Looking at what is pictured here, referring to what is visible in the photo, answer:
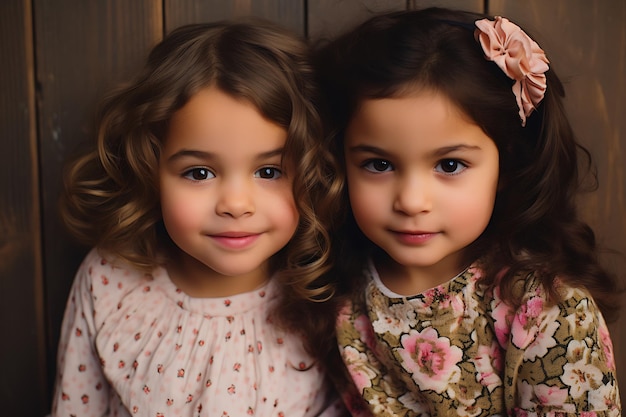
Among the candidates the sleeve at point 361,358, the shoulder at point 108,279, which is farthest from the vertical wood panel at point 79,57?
the sleeve at point 361,358

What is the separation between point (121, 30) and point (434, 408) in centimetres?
97

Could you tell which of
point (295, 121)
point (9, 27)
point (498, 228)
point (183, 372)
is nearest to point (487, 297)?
point (498, 228)

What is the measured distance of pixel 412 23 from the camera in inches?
43.1

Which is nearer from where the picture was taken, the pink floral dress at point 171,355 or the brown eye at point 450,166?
the brown eye at point 450,166

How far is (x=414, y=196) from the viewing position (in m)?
1.04

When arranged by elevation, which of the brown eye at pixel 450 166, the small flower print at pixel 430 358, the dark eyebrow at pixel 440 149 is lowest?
the small flower print at pixel 430 358

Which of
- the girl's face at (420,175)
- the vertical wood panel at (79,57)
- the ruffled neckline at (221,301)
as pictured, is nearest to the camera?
the girl's face at (420,175)

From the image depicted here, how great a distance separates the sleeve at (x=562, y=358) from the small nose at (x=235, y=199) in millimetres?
482

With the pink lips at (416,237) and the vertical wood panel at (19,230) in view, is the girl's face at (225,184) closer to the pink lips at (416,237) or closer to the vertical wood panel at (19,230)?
the pink lips at (416,237)

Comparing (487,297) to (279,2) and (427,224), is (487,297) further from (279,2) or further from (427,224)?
(279,2)

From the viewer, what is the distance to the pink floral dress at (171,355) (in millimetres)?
1224

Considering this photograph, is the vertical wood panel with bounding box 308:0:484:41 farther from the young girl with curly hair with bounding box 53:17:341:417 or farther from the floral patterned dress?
the floral patterned dress

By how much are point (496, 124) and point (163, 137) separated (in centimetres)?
57

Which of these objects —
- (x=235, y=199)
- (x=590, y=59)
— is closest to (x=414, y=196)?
(x=235, y=199)
